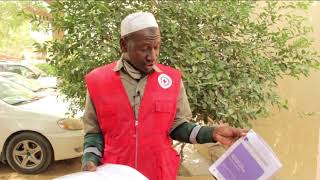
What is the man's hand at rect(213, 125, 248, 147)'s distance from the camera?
6.13ft

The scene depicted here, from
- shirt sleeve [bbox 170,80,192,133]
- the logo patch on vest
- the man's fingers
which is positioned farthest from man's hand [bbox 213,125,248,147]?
the logo patch on vest

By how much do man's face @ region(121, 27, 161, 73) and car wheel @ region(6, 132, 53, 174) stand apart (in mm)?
4086

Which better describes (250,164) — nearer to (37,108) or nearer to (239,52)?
(239,52)

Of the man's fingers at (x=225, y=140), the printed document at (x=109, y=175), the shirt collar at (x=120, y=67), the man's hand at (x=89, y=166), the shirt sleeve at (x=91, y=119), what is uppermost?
the shirt collar at (x=120, y=67)

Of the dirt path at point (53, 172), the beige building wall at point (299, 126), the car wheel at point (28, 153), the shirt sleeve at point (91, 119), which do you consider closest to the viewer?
the shirt sleeve at point (91, 119)

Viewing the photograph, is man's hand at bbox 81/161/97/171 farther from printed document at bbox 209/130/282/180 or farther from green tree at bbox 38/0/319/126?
green tree at bbox 38/0/319/126

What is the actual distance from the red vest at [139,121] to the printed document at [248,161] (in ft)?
1.03

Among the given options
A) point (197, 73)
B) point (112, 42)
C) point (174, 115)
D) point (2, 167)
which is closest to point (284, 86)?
point (197, 73)

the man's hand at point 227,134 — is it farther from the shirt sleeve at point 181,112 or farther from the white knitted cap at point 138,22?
the white knitted cap at point 138,22

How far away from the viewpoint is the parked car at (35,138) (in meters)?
5.78

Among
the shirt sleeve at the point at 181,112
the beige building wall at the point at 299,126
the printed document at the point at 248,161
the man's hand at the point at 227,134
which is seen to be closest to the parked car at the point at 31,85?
the beige building wall at the point at 299,126

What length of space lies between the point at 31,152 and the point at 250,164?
15.3 feet

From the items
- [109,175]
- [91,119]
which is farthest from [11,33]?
[109,175]

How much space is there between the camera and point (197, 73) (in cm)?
405
